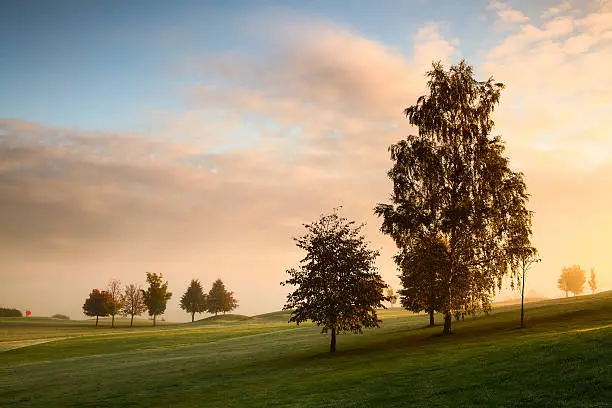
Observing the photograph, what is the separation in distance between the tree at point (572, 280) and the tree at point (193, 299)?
140 meters

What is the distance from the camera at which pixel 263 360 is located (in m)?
45.7

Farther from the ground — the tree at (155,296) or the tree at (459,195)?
the tree at (459,195)

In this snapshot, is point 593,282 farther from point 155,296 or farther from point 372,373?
point 372,373

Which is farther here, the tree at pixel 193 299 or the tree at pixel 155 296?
the tree at pixel 193 299

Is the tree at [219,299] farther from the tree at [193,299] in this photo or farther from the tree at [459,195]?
the tree at [459,195]

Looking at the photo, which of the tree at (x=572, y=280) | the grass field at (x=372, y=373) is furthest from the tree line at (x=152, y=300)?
the tree at (x=572, y=280)

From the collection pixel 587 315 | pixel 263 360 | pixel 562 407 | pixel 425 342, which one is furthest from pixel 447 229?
pixel 562 407

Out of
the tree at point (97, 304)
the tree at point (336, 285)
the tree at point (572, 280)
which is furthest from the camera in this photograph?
the tree at point (572, 280)

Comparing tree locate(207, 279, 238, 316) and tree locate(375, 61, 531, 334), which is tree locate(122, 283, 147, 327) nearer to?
tree locate(207, 279, 238, 316)

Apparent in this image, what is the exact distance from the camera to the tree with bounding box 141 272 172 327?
466 feet

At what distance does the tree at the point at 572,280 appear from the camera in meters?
190

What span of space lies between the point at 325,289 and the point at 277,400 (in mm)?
19909

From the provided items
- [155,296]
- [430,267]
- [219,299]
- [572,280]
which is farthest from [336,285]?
[572,280]

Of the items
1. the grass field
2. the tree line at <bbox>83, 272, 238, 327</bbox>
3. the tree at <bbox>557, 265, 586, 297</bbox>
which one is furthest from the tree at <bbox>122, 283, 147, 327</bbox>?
the tree at <bbox>557, 265, 586, 297</bbox>
